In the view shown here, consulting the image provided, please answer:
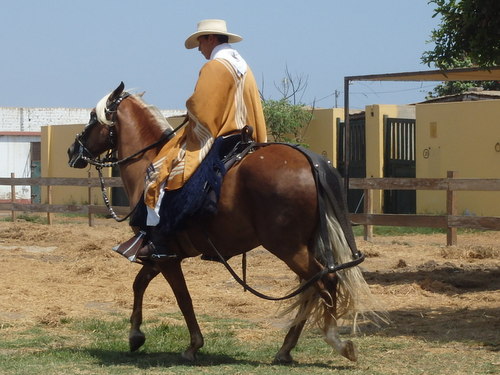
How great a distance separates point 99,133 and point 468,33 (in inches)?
152

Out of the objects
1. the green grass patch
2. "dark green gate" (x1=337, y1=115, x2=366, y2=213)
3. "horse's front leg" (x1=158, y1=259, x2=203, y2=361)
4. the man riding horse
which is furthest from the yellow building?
"horse's front leg" (x1=158, y1=259, x2=203, y2=361)

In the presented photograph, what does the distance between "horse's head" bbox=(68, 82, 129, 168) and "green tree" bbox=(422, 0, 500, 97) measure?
3.50 m

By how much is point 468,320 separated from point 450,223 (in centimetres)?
578

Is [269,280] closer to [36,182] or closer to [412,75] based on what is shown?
[412,75]

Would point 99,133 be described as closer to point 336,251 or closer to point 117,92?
point 117,92

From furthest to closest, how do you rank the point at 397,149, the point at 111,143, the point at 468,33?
the point at 397,149 < the point at 468,33 < the point at 111,143

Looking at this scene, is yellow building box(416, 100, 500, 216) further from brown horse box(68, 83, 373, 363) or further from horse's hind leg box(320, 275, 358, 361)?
horse's hind leg box(320, 275, 358, 361)

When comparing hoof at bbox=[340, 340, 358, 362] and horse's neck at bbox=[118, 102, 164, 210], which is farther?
horse's neck at bbox=[118, 102, 164, 210]

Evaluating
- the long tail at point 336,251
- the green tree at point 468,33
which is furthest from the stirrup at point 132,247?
the green tree at point 468,33

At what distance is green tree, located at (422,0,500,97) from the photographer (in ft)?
29.8

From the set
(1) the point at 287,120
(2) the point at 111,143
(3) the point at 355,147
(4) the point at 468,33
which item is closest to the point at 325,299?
(2) the point at 111,143

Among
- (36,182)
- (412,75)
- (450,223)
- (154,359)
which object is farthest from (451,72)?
(36,182)

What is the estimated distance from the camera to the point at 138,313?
7.65 meters

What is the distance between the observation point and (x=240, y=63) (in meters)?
7.43
